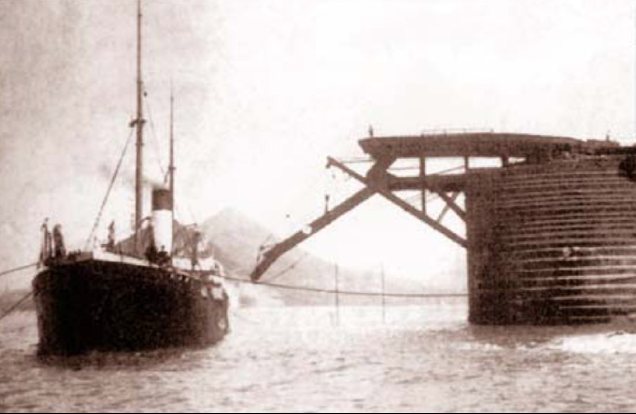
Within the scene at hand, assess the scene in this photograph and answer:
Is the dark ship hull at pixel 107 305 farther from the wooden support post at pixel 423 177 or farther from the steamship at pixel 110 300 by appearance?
the wooden support post at pixel 423 177

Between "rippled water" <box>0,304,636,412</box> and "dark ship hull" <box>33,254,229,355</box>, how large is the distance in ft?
2.74

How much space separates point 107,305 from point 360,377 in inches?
391

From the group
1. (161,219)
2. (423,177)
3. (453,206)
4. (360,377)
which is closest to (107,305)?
(161,219)

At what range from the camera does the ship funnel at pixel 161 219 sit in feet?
109

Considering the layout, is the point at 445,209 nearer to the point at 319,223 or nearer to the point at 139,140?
the point at 319,223

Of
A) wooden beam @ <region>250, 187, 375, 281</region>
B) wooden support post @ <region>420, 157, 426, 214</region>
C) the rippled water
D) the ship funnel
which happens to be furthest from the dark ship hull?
wooden support post @ <region>420, 157, 426, 214</region>

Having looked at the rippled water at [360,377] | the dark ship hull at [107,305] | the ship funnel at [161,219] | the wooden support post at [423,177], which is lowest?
the rippled water at [360,377]

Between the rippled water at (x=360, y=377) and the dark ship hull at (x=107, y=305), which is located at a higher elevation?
the dark ship hull at (x=107, y=305)

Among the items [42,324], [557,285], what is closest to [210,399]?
[42,324]

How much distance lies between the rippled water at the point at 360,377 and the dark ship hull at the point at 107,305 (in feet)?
2.74

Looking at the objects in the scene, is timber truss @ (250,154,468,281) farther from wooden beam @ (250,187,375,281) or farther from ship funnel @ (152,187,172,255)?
ship funnel @ (152,187,172,255)

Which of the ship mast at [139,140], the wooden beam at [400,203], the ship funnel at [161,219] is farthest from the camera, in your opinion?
the wooden beam at [400,203]

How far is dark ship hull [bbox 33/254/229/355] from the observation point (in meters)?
28.7

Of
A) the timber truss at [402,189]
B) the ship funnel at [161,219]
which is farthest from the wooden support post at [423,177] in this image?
the ship funnel at [161,219]
